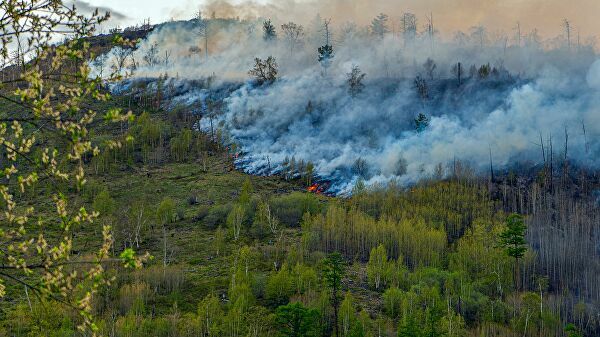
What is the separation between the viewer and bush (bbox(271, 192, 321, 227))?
11762cm

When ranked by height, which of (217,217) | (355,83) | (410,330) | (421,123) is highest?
(355,83)

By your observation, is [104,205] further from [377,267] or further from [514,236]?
[514,236]

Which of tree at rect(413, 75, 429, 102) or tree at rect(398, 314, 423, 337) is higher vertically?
tree at rect(413, 75, 429, 102)

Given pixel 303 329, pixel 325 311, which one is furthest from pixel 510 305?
pixel 303 329

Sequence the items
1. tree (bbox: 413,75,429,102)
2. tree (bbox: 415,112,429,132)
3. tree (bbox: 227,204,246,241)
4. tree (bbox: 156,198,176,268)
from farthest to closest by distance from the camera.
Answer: tree (bbox: 413,75,429,102)
tree (bbox: 415,112,429,132)
tree (bbox: 156,198,176,268)
tree (bbox: 227,204,246,241)

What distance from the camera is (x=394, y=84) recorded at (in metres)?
186

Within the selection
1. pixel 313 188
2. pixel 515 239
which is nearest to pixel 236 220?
pixel 313 188

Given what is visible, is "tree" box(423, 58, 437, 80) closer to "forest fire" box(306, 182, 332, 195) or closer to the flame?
"forest fire" box(306, 182, 332, 195)

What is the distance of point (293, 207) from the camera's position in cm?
11944

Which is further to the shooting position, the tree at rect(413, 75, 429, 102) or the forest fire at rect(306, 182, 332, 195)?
the tree at rect(413, 75, 429, 102)

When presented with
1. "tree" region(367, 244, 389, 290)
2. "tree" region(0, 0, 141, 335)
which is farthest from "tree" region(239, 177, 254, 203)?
"tree" region(0, 0, 141, 335)

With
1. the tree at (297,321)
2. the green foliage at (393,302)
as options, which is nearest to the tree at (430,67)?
the green foliage at (393,302)

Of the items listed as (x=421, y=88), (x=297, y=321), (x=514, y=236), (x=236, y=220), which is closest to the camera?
(x=297, y=321)

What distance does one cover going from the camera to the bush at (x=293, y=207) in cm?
11762
